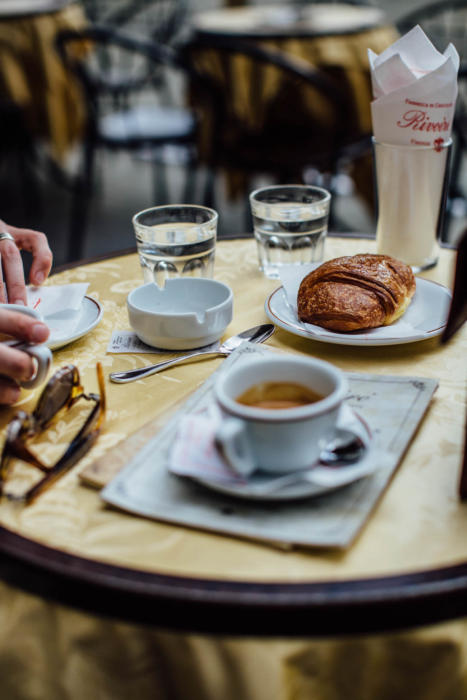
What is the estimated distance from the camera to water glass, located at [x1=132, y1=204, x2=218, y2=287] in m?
0.79

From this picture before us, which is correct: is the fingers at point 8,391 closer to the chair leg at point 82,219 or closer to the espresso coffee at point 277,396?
the espresso coffee at point 277,396

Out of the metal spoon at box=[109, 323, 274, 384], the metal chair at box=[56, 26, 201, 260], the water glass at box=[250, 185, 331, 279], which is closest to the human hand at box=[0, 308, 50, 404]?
the metal spoon at box=[109, 323, 274, 384]

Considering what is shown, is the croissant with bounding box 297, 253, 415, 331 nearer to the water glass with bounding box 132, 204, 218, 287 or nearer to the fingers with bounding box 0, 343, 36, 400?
the water glass with bounding box 132, 204, 218, 287

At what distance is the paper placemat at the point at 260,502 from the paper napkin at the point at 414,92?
45 centimetres

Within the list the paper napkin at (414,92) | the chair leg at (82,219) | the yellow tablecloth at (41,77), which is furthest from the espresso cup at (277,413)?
the yellow tablecloth at (41,77)

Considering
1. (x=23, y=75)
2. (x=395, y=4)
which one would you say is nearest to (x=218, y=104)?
(x=23, y=75)

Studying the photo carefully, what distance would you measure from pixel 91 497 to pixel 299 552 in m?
0.16

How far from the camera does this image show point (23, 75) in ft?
8.46

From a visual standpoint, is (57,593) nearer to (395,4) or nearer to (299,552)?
(299,552)

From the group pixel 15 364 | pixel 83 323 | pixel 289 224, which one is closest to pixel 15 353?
pixel 15 364

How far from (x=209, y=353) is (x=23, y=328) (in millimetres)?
198

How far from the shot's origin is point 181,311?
28.9 inches

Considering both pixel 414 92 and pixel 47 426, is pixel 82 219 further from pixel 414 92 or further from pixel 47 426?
pixel 47 426

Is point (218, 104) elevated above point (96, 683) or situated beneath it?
elevated above
